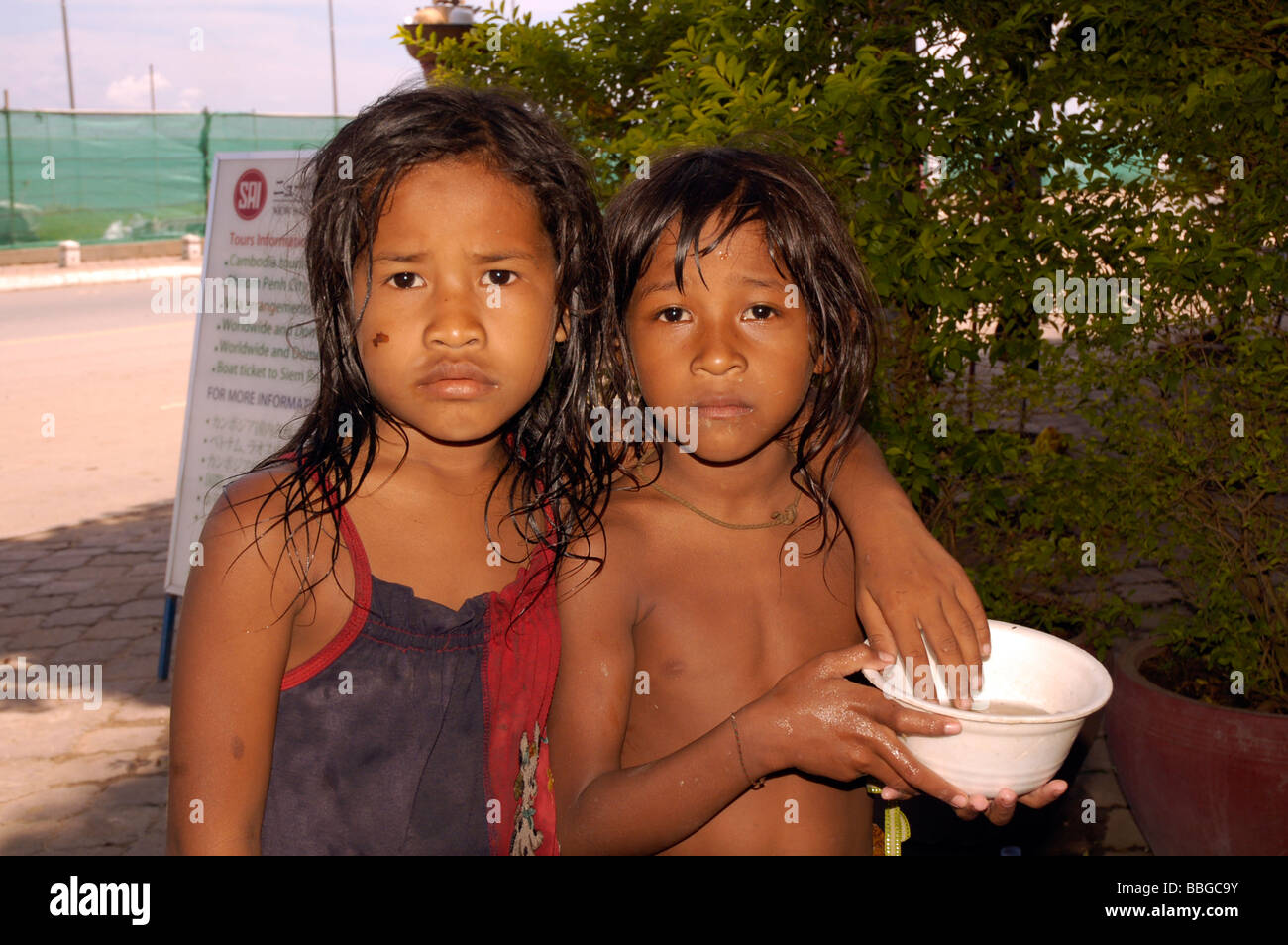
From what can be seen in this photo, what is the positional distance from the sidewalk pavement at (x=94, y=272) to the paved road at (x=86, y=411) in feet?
10.1

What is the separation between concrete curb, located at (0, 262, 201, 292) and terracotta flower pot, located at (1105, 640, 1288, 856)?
57.5 feet

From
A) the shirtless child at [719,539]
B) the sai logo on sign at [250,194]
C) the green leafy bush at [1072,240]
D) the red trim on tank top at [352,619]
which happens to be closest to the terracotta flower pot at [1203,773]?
the green leafy bush at [1072,240]

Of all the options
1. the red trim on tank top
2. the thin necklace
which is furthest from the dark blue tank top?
the thin necklace

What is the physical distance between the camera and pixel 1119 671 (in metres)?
3.58

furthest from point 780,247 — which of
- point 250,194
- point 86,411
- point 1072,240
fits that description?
point 86,411

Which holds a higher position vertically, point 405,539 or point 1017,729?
point 405,539

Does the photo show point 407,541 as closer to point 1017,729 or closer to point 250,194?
point 1017,729

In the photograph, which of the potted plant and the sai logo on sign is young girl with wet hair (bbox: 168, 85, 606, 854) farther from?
the sai logo on sign

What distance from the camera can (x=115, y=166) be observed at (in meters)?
22.4

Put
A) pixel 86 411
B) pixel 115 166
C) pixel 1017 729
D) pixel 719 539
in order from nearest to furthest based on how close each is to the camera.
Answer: pixel 1017 729 < pixel 719 539 < pixel 86 411 < pixel 115 166

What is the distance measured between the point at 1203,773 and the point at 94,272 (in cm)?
2072

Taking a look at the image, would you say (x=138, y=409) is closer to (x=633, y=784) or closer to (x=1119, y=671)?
(x=1119, y=671)

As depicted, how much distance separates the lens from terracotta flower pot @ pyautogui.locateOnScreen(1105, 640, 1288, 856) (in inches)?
125

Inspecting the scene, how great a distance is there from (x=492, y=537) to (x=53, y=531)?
6.03 metres
